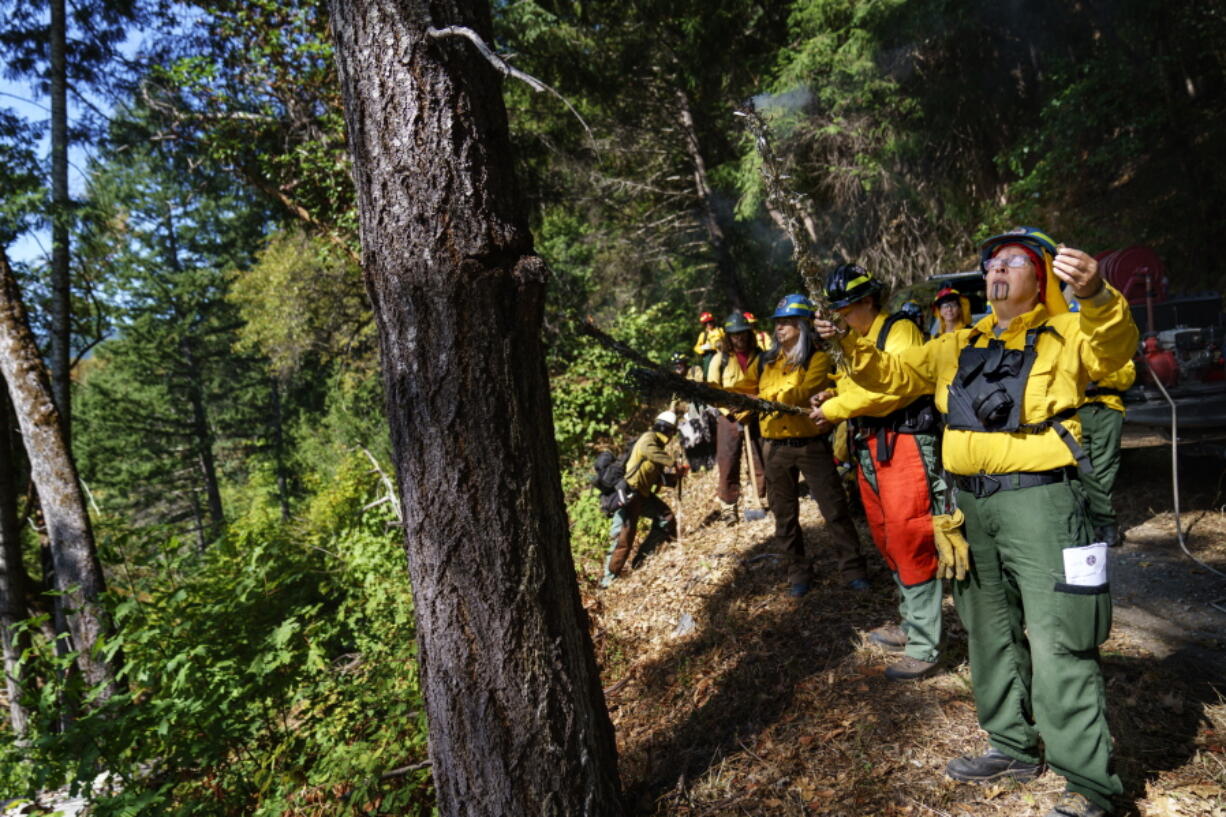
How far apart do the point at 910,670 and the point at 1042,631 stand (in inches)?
51.2

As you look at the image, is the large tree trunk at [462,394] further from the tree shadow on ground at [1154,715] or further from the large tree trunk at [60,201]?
the large tree trunk at [60,201]

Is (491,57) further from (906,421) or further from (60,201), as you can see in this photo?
(60,201)

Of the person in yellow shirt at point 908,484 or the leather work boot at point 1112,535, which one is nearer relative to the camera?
the person in yellow shirt at point 908,484

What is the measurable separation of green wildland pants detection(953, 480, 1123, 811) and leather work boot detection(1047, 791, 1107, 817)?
60mm

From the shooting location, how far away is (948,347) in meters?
2.93

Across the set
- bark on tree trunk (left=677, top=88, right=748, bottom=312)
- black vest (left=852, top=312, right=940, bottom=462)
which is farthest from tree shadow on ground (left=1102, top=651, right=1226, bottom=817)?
bark on tree trunk (left=677, top=88, right=748, bottom=312)

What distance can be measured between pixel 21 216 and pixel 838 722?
8.66 meters

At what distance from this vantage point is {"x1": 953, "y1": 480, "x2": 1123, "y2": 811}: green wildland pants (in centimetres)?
242

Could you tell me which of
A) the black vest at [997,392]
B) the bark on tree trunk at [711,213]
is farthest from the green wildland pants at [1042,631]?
the bark on tree trunk at [711,213]

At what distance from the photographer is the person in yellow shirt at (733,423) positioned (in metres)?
6.86

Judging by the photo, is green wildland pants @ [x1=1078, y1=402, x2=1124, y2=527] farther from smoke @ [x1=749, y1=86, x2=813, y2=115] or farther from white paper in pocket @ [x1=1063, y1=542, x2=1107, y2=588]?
smoke @ [x1=749, y1=86, x2=813, y2=115]

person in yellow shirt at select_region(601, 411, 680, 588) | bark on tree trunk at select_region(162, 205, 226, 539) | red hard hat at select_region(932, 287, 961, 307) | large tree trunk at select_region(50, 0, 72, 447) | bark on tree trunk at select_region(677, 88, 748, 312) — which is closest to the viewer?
red hard hat at select_region(932, 287, 961, 307)

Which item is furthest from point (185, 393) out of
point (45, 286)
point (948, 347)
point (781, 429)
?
point (948, 347)

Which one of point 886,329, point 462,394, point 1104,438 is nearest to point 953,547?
point 886,329
